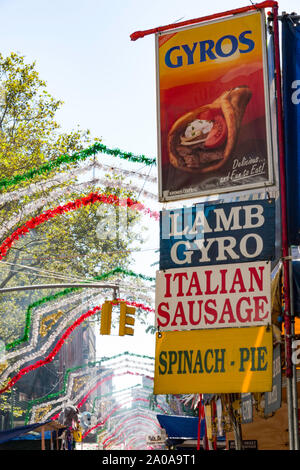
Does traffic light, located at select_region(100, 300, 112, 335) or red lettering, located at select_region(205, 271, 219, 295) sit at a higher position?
traffic light, located at select_region(100, 300, 112, 335)

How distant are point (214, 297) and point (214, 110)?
8.49 ft

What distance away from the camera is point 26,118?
3462 centimetres

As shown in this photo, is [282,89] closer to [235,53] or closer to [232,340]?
[235,53]

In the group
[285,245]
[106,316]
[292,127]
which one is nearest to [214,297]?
[285,245]

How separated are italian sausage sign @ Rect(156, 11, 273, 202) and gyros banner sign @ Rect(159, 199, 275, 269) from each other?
27cm

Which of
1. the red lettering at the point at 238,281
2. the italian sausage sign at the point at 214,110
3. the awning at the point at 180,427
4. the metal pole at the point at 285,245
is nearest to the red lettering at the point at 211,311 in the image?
the red lettering at the point at 238,281

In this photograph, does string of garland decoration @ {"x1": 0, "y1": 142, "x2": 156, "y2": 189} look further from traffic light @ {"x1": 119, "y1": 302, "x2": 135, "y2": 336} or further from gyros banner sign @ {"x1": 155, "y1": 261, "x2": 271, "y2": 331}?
gyros banner sign @ {"x1": 155, "y1": 261, "x2": 271, "y2": 331}

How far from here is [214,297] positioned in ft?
28.5

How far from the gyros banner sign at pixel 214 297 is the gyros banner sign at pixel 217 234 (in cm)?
14

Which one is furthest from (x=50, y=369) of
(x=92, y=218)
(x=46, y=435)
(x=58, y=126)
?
(x=46, y=435)

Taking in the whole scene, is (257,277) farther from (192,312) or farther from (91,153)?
(91,153)

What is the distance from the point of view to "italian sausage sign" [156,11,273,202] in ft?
29.4

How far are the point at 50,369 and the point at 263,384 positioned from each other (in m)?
71.0

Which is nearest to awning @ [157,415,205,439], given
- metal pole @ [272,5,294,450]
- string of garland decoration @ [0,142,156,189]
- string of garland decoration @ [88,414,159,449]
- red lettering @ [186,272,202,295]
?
string of garland decoration @ [0,142,156,189]
